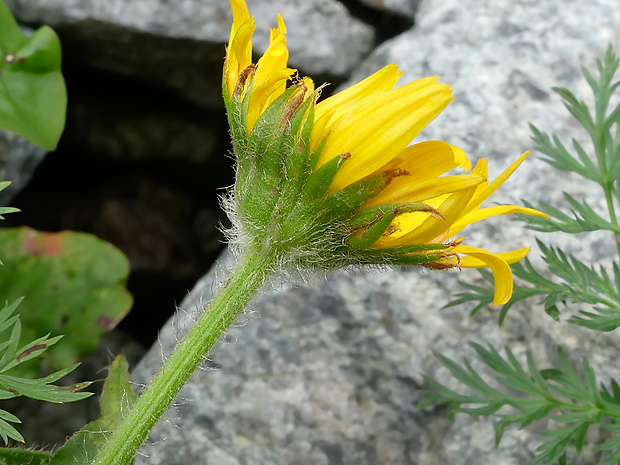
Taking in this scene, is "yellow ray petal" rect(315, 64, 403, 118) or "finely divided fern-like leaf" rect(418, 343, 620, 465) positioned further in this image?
"finely divided fern-like leaf" rect(418, 343, 620, 465)

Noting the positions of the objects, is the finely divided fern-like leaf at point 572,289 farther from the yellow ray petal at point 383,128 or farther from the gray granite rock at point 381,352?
the yellow ray petal at point 383,128

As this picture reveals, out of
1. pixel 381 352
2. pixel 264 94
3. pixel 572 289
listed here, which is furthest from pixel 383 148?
pixel 381 352

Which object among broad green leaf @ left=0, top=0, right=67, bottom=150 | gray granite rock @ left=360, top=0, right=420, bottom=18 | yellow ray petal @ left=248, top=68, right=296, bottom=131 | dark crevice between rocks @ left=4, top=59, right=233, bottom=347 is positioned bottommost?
dark crevice between rocks @ left=4, top=59, right=233, bottom=347

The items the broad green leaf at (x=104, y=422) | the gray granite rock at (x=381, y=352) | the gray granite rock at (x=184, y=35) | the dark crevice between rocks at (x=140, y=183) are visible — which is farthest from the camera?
the dark crevice between rocks at (x=140, y=183)

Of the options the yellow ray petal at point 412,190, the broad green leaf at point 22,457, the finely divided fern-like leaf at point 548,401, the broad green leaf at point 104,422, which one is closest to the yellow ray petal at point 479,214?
the yellow ray petal at point 412,190

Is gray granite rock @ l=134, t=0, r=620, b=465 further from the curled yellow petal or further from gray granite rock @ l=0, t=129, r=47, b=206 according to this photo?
gray granite rock @ l=0, t=129, r=47, b=206

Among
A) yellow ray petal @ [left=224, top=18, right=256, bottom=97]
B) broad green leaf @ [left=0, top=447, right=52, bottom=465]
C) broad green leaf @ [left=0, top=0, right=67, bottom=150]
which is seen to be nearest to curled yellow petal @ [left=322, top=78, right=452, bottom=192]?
yellow ray petal @ [left=224, top=18, right=256, bottom=97]
